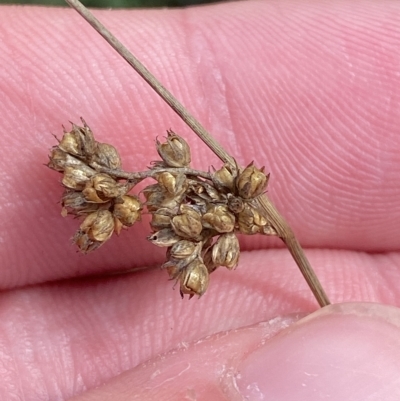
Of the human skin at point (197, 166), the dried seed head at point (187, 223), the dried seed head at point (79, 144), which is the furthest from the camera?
the human skin at point (197, 166)

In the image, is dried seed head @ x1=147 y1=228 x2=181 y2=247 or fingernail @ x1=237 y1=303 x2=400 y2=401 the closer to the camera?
dried seed head @ x1=147 y1=228 x2=181 y2=247

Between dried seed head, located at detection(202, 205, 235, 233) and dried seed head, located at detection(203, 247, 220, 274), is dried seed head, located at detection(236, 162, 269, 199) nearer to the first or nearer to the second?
dried seed head, located at detection(202, 205, 235, 233)

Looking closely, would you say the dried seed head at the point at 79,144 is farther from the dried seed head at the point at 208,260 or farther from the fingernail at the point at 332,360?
the fingernail at the point at 332,360

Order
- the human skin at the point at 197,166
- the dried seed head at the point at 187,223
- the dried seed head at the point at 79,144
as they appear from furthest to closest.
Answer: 1. the human skin at the point at 197,166
2. the dried seed head at the point at 79,144
3. the dried seed head at the point at 187,223

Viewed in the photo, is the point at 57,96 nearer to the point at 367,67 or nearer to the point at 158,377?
the point at 158,377

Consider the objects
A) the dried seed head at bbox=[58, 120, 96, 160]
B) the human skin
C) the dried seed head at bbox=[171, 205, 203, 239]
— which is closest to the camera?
the dried seed head at bbox=[171, 205, 203, 239]

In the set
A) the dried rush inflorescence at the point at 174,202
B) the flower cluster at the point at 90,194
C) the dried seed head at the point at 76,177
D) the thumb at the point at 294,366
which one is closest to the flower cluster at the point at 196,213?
the dried rush inflorescence at the point at 174,202

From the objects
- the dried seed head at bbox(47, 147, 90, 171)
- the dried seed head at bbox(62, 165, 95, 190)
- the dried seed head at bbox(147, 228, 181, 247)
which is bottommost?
the dried seed head at bbox(147, 228, 181, 247)

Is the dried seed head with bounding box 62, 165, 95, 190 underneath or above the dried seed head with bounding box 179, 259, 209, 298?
above

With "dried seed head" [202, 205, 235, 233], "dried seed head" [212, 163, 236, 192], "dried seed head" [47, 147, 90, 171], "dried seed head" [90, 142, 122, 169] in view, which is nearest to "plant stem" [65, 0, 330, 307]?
"dried seed head" [212, 163, 236, 192]
